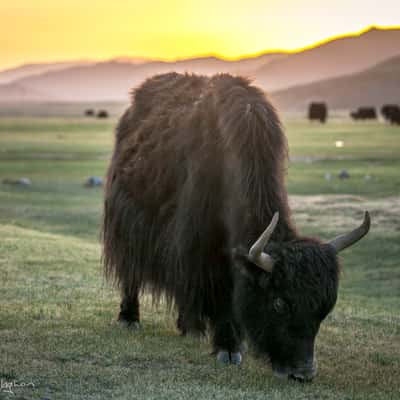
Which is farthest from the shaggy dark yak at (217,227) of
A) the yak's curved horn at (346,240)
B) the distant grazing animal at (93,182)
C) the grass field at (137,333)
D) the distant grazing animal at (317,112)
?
the distant grazing animal at (317,112)

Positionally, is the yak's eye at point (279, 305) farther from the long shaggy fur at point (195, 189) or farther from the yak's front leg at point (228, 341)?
the yak's front leg at point (228, 341)

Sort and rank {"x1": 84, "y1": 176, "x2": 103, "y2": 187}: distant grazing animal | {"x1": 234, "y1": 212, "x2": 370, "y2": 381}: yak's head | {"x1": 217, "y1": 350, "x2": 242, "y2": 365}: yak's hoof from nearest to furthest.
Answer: {"x1": 234, "y1": 212, "x2": 370, "y2": 381}: yak's head → {"x1": 217, "y1": 350, "x2": 242, "y2": 365}: yak's hoof → {"x1": 84, "y1": 176, "x2": 103, "y2": 187}: distant grazing animal

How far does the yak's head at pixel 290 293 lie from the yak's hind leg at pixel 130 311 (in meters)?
2.35

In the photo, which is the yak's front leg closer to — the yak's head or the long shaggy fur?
the long shaggy fur

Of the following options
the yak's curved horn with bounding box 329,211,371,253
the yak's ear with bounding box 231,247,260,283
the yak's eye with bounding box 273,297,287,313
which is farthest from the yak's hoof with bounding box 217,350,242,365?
the yak's curved horn with bounding box 329,211,371,253

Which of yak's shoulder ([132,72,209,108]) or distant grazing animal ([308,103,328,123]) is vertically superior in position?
yak's shoulder ([132,72,209,108])

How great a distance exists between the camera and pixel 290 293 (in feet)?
19.9

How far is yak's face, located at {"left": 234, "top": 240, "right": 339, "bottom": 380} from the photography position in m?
6.00

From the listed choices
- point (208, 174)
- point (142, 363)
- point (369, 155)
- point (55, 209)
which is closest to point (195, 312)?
point (142, 363)

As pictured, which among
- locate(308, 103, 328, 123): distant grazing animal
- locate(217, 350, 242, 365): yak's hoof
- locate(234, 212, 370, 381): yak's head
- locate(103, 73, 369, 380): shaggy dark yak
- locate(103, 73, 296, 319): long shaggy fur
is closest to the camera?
locate(234, 212, 370, 381): yak's head

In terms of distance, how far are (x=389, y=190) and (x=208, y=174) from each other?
19.4m

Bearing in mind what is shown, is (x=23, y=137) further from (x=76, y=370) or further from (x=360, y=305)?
(x=76, y=370)

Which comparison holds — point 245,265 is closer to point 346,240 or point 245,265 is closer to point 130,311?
point 346,240

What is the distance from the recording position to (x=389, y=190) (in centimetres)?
2577
